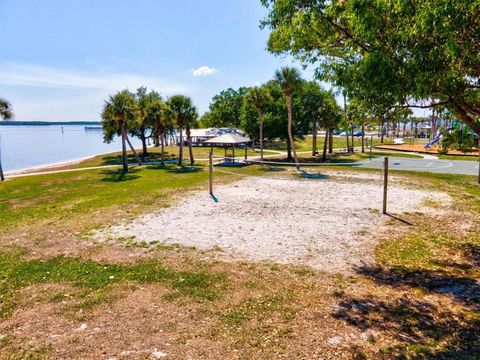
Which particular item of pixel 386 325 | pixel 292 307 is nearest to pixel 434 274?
pixel 386 325

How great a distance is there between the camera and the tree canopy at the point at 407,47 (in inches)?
252

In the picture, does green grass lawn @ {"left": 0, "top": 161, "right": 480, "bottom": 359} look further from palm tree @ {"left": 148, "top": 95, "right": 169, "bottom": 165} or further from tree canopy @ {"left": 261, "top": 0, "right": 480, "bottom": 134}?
palm tree @ {"left": 148, "top": 95, "right": 169, "bottom": 165}

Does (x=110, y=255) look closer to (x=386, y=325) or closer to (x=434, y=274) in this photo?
(x=386, y=325)

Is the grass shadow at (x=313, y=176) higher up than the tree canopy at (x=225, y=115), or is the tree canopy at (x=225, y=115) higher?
the tree canopy at (x=225, y=115)

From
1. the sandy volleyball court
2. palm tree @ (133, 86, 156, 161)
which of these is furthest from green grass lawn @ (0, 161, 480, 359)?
palm tree @ (133, 86, 156, 161)

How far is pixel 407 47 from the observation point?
7.38 meters

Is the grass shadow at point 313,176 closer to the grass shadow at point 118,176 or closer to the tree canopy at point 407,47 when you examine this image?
the grass shadow at point 118,176

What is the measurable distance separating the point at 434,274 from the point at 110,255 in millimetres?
10445

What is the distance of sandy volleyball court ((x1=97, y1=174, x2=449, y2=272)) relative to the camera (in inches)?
446

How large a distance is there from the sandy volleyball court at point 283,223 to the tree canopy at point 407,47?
5.46m

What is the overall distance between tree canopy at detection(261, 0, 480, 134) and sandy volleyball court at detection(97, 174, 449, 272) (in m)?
5.46

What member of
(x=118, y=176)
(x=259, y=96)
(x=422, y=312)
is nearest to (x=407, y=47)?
(x=422, y=312)

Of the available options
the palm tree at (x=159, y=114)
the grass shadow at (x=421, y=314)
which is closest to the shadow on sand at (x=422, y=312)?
the grass shadow at (x=421, y=314)

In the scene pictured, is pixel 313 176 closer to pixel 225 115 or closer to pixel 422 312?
pixel 422 312
